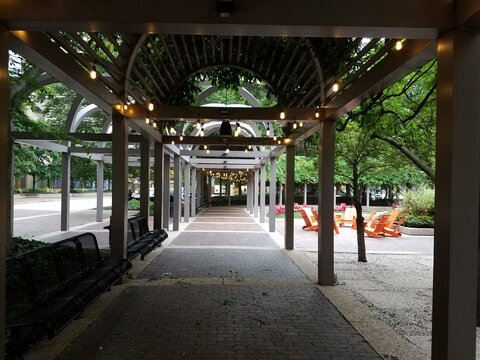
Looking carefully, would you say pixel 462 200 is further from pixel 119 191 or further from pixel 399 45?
pixel 119 191

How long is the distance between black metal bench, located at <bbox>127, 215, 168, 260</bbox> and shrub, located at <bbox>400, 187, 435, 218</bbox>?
13233 millimetres

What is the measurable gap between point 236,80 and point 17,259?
783cm

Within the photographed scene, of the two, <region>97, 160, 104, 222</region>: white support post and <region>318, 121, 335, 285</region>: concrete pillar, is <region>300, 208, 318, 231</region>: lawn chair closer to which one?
<region>318, 121, 335, 285</region>: concrete pillar

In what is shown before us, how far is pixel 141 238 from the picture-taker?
9.96 meters

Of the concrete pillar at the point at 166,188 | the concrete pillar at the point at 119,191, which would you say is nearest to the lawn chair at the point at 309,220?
the concrete pillar at the point at 166,188

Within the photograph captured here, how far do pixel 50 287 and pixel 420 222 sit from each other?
15685 millimetres

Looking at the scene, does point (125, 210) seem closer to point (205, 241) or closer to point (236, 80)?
point (236, 80)

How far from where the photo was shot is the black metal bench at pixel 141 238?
8.34 m

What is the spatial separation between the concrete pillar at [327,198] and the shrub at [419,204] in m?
13.1

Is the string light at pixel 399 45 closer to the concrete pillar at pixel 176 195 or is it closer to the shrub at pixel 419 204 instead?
the concrete pillar at pixel 176 195

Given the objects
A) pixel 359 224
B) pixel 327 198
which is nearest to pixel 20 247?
pixel 327 198

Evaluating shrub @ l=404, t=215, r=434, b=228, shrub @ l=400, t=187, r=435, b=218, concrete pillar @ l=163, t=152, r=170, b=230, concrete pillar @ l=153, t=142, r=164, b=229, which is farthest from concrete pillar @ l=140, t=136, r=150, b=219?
shrub @ l=400, t=187, r=435, b=218

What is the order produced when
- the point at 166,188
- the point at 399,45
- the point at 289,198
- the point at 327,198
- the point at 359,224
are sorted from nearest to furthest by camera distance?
the point at 399,45, the point at 327,198, the point at 359,224, the point at 289,198, the point at 166,188

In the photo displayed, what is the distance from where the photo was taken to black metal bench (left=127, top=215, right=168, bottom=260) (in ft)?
27.3
